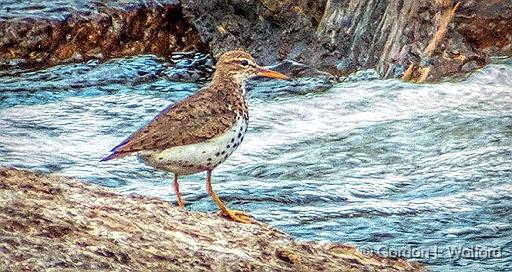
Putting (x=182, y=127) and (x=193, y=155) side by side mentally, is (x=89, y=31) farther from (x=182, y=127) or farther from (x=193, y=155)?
(x=193, y=155)

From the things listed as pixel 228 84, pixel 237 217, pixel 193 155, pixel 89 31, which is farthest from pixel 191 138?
pixel 89 31

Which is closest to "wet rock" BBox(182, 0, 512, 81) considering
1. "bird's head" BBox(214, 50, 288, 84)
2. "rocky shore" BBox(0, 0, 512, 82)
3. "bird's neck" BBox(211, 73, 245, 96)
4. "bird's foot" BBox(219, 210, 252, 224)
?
"rocky shore" BBox(0, 0, 512, 82)

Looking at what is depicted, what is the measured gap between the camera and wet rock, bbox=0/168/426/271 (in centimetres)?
469

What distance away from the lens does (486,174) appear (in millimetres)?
8508

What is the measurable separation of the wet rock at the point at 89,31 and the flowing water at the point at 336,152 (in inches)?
16.0

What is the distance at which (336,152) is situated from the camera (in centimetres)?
952

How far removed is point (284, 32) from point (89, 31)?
2.19 metres

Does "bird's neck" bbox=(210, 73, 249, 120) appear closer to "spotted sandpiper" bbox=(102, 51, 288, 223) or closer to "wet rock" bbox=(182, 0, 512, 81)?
"spotted sandpiper" bbox=(102, 51, 288, 223)

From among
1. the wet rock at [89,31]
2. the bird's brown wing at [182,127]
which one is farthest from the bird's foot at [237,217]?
the wet rock at [89,31]

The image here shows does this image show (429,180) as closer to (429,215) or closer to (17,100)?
(429,215)

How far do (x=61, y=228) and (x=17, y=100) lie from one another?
22.3ft

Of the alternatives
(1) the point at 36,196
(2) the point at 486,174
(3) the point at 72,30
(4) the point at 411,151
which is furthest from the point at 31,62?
(1) the point at 36,196

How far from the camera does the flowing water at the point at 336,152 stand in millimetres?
7688

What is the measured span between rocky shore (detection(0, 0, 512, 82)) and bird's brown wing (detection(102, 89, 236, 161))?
170 inches
